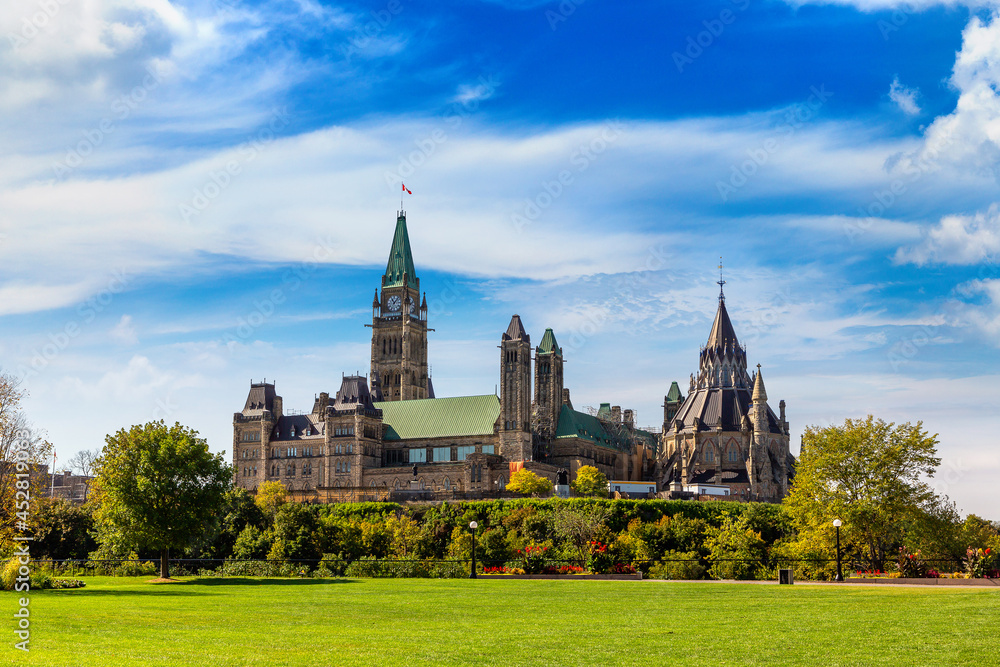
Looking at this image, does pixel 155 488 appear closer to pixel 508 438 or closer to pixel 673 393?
pixel 508 438

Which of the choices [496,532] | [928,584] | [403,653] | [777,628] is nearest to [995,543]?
[496,532]

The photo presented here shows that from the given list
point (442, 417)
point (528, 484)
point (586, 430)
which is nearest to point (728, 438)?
point (586, 430)

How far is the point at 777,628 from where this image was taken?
77.9 ft

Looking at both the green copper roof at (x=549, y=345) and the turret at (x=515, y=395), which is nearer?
the turret at (x=515, y=395)

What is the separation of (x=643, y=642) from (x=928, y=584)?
25114 mm

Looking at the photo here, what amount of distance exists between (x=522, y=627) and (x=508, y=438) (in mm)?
97849

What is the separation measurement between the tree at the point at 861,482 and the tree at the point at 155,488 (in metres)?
34.8

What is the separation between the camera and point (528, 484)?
109938 millimetres

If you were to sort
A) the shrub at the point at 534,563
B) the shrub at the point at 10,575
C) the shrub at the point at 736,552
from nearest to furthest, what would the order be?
1. the shrub at the point at 10,575
2. the shrub at the point at 736,552
3. the shrub at the point at 534,563

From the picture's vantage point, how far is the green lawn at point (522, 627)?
1922 cm

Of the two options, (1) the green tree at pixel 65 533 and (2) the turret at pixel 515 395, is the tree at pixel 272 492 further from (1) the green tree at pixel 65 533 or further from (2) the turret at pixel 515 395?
(1) the green tree at pixel 65 533

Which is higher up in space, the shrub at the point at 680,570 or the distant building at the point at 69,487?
the distant building at the point at 69,487

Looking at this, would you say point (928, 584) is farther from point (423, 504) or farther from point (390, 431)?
point (390, 431)

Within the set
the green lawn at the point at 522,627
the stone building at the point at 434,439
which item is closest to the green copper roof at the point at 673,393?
the stone building at the point at 434,439
